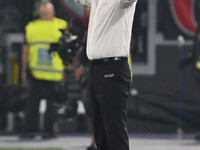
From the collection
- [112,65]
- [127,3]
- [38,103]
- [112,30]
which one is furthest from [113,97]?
[38,103]

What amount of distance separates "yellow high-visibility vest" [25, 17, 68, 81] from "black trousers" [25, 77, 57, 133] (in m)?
0.11

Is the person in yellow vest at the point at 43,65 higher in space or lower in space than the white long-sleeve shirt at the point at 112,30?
lower

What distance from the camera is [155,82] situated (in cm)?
1261

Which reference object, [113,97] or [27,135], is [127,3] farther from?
[27,135]

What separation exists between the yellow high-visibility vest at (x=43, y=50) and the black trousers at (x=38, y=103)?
0.37 feet

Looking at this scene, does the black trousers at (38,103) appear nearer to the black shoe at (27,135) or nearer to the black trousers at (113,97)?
the black shoe at (27,135)

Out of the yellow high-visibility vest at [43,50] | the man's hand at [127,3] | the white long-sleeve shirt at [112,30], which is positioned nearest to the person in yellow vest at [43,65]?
the yellow high-visibility vest at [43,50]

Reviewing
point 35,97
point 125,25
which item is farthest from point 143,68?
point 125,25

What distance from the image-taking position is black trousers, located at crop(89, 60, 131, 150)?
578 cm

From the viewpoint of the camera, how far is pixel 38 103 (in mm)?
11734

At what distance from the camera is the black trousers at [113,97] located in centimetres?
578

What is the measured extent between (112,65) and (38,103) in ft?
19.9

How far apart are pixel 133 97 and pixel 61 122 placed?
1.24 metres

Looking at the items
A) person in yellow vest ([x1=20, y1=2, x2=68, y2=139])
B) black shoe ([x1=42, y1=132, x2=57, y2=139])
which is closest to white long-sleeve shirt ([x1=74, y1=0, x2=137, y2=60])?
person in yellow vest ([x1=20, y1=2, x2=68, y2=139])
